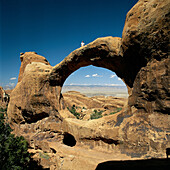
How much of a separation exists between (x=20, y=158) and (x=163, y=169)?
19.1ft

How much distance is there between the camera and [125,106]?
5.57 m

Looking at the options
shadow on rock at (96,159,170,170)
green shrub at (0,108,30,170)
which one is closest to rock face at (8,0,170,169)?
shadow on rock at (96,159,170,170)

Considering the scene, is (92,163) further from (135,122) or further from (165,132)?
(165,132)

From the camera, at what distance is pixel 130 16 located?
4.44 m

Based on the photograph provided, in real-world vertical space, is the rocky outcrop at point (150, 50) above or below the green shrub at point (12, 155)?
above

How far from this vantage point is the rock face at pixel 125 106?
13.3 feet

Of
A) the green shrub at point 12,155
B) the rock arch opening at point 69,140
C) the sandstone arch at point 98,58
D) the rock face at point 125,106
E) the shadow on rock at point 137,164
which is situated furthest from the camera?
the rock arch opening at point 69,140

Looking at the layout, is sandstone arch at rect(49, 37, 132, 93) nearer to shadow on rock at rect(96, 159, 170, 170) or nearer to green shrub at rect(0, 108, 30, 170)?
shadow on rock at rect(96, 159, 170, 170)

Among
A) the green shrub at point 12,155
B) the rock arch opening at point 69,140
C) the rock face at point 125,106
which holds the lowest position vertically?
the rock arch opening at point 69,140

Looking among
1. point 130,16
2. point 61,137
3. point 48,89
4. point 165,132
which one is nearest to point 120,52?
point 130,16

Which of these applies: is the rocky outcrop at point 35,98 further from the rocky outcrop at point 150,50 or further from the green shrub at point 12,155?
the rocky outcrop at point 150,50

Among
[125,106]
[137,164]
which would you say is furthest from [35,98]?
[137,164]

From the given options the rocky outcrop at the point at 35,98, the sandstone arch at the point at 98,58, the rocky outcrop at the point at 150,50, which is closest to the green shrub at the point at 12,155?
the rocky outcrop at the point at 35,98

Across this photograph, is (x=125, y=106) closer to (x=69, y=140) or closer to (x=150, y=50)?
(x=150, y=50)
